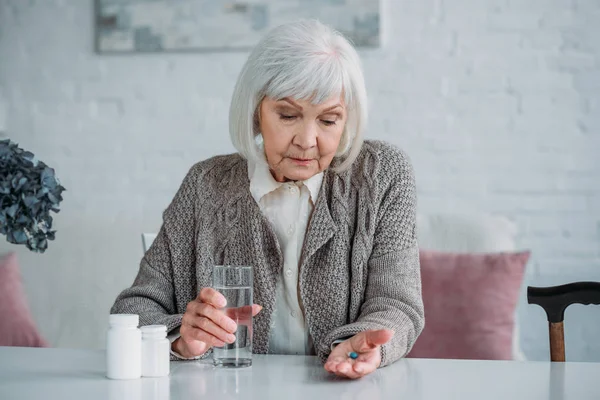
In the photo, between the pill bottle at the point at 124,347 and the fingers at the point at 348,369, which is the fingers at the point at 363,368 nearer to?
the fingers at the point at 348,369

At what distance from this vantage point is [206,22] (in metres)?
3.00

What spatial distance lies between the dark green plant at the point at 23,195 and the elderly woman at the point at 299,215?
0.44 metres

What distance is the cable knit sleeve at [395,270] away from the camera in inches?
58.6

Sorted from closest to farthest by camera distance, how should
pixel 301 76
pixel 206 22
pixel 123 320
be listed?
pixel 123 320 < pixel 301 76 < pixel 206 22

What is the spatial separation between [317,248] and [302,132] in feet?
0.78

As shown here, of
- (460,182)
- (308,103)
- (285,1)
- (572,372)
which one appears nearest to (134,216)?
(285,1)

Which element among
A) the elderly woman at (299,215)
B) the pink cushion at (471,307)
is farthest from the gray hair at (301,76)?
the pink cushion at (471,307)

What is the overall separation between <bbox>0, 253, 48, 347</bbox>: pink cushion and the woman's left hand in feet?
4.78

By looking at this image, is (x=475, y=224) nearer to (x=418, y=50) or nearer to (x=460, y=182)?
(x=460, y=182)

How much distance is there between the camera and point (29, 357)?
1534 millimetres

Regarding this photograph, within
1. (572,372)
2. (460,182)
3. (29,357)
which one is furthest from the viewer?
(460,182)

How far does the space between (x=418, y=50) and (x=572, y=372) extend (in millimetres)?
1721

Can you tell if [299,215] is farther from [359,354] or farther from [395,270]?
[359,354]

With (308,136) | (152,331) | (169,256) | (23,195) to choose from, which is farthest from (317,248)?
(23,195)
